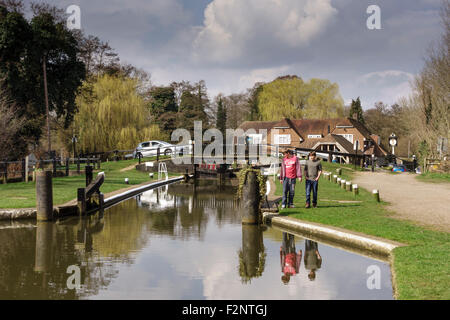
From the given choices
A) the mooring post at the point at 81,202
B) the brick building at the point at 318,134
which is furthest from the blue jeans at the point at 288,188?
the brick building at the point at 318,134

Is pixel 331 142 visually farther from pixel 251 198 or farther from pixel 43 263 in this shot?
pixel 43 263

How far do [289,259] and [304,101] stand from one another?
73.0 metres

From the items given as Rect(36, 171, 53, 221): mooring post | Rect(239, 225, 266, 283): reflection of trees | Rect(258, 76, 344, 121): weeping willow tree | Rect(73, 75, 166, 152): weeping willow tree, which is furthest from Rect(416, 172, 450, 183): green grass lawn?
Rect(258, 76, 344, 121): weeping willow tree

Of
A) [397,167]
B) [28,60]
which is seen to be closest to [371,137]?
[397,167]

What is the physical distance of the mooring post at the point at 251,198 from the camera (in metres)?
12.3

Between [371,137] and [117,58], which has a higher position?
[117,58]

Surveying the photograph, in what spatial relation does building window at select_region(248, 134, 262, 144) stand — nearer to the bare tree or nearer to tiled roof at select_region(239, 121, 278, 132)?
tiled roof at select_region(239, 121, 278, 132)

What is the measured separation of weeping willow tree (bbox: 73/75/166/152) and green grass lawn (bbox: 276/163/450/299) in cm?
3075

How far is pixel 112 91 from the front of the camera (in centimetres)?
4656

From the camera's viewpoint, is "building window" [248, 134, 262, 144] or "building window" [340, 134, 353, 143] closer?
"building window" [340, 134, 353, 143]

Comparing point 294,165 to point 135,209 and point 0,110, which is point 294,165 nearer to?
point 135,209

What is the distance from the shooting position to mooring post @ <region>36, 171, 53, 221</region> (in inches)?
512

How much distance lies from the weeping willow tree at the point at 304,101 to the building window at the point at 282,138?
7.65 metres
